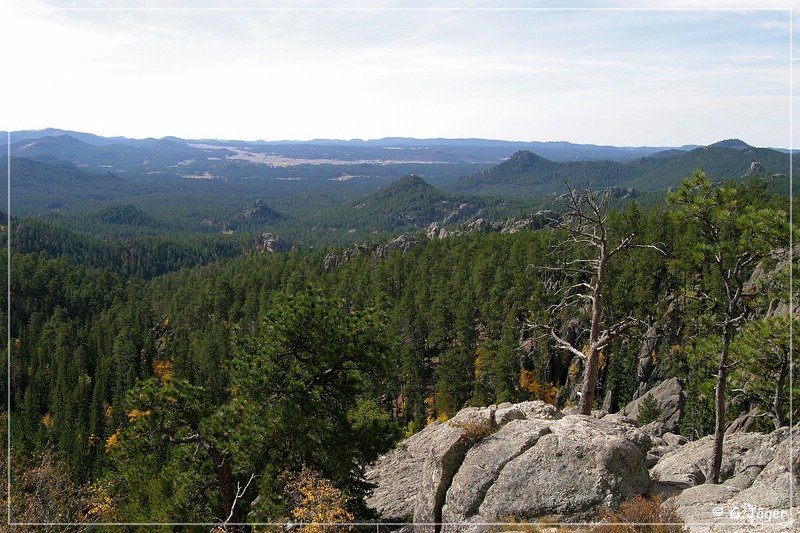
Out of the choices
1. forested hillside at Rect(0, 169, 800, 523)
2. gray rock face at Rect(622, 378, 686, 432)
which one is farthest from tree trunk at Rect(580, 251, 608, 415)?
gray rock face at Rect(622, 378, 686, 432)

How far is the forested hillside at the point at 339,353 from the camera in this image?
674 inches

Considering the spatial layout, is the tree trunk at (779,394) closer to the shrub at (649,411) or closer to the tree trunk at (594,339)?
the tree trunk at (594,339)

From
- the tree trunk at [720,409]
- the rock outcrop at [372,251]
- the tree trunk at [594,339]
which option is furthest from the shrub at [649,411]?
the rock outcrop at [372,251]

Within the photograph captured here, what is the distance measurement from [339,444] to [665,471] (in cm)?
961

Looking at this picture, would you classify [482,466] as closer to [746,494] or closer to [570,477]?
[570,477]

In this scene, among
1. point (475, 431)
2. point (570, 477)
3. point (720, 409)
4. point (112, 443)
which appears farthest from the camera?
point (112, 443)

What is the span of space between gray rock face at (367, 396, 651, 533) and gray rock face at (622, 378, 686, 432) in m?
36.6

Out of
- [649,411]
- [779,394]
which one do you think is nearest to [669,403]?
[649,411]

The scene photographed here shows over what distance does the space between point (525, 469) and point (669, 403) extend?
40523 millimetres

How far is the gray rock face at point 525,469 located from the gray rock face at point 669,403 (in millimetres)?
36627

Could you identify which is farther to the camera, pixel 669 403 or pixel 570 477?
pixel 669 403

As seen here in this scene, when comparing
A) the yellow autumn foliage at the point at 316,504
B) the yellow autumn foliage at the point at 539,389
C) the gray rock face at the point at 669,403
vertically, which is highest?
the yellow autumn foliage at the point at 316,504

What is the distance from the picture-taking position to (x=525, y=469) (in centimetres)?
1355

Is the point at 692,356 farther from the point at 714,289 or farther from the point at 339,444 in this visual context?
the point at 714,289
